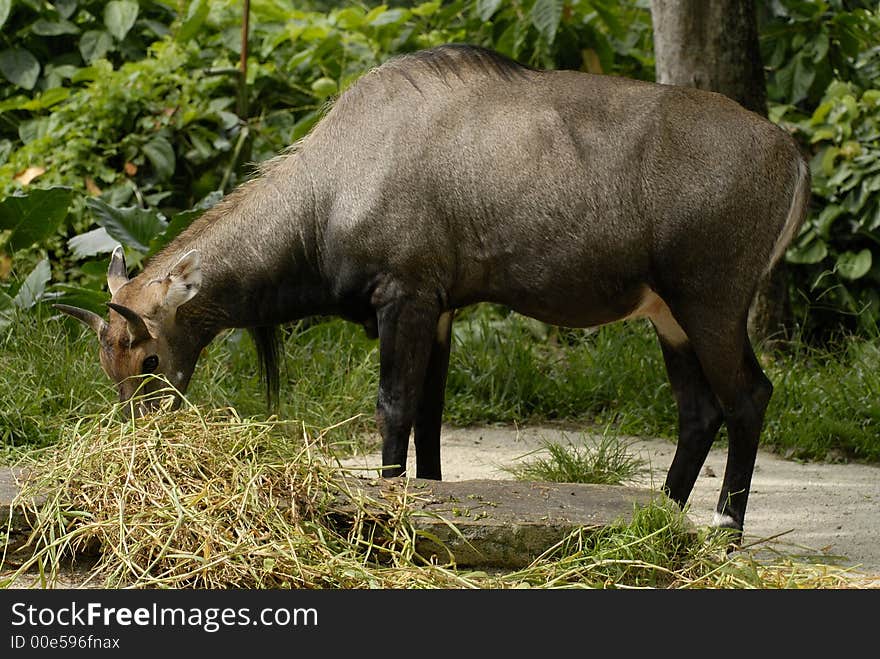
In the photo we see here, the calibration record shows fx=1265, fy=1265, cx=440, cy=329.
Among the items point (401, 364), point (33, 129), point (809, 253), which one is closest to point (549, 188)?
point (401, 364)

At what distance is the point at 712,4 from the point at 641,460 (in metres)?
2.93

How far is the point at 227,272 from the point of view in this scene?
562 centimetres

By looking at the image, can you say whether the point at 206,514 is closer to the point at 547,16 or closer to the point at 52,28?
the point at 547,16

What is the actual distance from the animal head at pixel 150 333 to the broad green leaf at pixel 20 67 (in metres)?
5.17

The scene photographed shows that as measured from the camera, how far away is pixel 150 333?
544cm

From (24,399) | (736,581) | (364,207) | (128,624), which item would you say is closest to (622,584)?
(736,581)

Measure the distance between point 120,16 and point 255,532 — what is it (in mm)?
7130

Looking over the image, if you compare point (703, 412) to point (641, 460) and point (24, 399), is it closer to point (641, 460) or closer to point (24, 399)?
point (641, 460)

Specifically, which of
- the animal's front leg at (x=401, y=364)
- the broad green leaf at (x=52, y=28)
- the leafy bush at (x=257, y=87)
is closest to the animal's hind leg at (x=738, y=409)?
the animal's front leg at (x=401, y=364)

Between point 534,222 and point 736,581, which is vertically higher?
point 534,222

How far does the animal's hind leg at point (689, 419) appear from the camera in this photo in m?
5.70

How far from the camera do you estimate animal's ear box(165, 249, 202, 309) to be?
17.9 ft

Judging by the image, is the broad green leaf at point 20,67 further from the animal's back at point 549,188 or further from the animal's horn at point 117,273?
the animal's back at point 549,188

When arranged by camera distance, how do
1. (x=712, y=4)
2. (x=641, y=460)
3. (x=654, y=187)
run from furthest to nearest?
(x=712, y=4) → (x=641, y=460) → (x=654, y=187)
